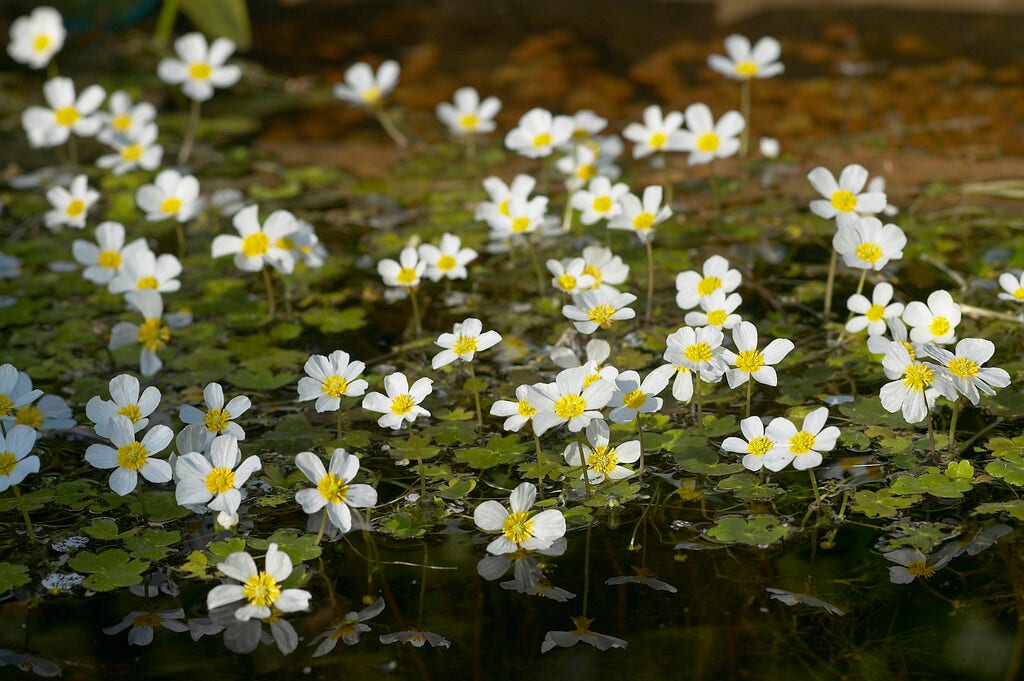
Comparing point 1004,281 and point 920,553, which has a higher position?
point 1004,281

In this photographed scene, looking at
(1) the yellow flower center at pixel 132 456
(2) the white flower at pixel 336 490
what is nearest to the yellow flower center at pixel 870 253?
(2) the white flower at pixel 336 490

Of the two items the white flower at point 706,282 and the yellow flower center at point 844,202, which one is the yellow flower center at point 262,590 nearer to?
the white flower at point 706,282

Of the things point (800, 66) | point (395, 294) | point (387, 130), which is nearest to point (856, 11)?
point (800, 66)

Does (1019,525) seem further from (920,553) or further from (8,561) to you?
(8,561)

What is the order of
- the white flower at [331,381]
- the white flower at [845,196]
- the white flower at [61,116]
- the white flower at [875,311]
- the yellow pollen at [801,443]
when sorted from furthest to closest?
the white flower at [61,116] < the white flower at [845,196] < the white flower at [875,311] < the white flower at [331,381] < the yellow pollen at [801,443]

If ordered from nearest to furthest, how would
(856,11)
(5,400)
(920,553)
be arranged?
(920,553) → (5,400) → (856,11)

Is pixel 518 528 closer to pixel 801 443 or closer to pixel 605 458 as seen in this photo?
pixel 605 458

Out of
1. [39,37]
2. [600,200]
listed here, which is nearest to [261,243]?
[600,200]
